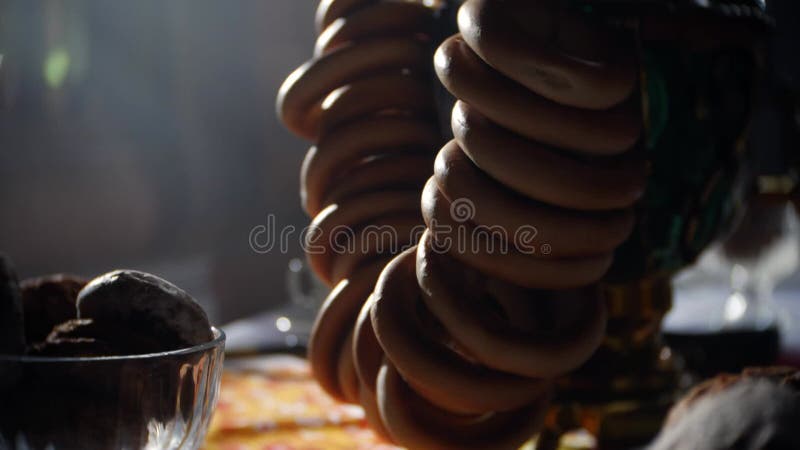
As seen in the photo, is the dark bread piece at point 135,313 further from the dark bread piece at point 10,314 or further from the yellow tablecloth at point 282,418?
the yellow tablecloth at point 282,418

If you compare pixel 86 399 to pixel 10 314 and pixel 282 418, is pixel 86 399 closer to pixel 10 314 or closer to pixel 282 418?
pixel 10 314

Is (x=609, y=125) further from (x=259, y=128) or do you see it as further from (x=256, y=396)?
(x=259, y=128)

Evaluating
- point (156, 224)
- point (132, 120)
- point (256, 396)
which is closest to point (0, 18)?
point (132, 120)

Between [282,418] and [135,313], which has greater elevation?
[135,313]

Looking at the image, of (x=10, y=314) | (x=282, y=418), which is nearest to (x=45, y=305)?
(x=10, y=314)

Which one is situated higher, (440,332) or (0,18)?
(440,332)

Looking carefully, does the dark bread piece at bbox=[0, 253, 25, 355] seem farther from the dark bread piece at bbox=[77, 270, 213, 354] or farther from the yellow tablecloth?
the yellow tablecloth

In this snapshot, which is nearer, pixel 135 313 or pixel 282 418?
pixel 135 313

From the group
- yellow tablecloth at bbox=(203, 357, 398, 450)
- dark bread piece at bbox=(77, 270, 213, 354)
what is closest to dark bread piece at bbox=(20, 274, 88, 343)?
dark bread piece at bbox=(77, 270, 213, 354)
